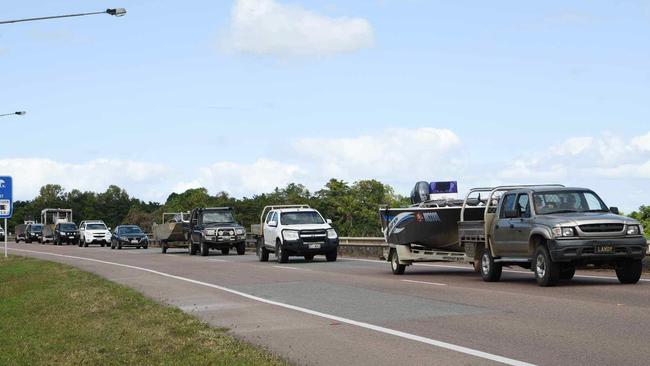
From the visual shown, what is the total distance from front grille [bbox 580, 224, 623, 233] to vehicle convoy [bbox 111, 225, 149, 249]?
150ft

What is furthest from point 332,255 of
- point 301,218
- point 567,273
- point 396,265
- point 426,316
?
point 426,316

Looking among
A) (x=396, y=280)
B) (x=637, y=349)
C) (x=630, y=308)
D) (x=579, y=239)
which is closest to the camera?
(x=637, y=349)

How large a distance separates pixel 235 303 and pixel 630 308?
22.9 ft

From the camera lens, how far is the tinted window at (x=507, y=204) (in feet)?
64.8

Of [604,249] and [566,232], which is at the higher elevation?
[566,232]

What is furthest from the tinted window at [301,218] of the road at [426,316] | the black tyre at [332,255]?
the road at [426,316]

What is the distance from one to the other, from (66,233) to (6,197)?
39188mm

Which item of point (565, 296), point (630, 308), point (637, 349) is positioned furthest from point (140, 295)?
point (637, 349)

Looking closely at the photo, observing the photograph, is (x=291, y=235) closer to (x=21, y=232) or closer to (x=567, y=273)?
(x=567, y=273)

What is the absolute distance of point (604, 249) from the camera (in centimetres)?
1747

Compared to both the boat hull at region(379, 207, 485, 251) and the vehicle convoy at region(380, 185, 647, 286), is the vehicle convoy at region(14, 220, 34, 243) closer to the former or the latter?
the boat hull at region(379, 207, 485, 251)

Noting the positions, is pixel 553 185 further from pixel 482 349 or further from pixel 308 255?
pixel 308 255

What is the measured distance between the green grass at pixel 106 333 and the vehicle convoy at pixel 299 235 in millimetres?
11766

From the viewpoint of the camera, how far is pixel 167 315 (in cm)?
1461
